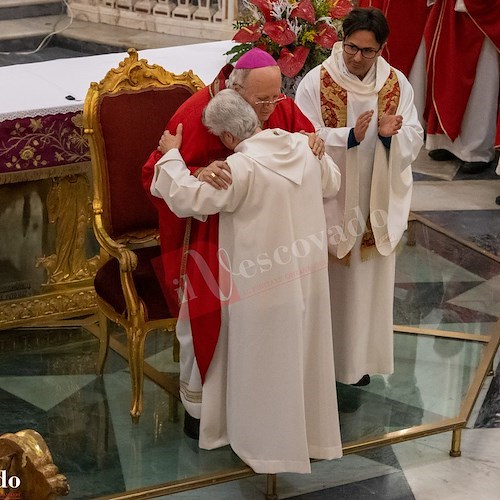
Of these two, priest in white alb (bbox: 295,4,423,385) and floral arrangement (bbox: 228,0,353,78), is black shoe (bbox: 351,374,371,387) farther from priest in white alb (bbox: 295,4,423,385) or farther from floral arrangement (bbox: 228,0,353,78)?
floral arrangement (bbox: 228,0,353,78)

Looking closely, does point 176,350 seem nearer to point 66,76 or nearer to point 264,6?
point 66,76

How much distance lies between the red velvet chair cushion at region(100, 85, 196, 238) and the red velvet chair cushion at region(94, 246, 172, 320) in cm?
14

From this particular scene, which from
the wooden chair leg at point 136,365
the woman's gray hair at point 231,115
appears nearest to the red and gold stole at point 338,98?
the woman's gray hair at point 231,115

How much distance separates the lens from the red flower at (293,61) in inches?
203

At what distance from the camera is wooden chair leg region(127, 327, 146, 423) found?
165 inches

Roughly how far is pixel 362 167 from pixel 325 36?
47.6 inches

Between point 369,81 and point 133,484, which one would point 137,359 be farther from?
point 369,81

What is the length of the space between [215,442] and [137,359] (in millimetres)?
482

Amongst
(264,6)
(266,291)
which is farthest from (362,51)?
(264,6)

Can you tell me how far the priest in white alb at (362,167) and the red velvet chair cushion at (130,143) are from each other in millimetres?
595

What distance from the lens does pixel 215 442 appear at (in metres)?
3.91

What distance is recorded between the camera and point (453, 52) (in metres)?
7.24

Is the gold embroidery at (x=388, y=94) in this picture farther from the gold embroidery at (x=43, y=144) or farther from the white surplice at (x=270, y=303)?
the gold embroidery at (x=43, y=144)

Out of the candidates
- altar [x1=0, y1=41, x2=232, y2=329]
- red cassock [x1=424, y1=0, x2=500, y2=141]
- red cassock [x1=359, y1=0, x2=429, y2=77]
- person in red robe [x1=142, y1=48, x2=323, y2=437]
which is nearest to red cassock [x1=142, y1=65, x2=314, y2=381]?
person in red robe [x1=142, y1=48, x2=323, y2=437]
